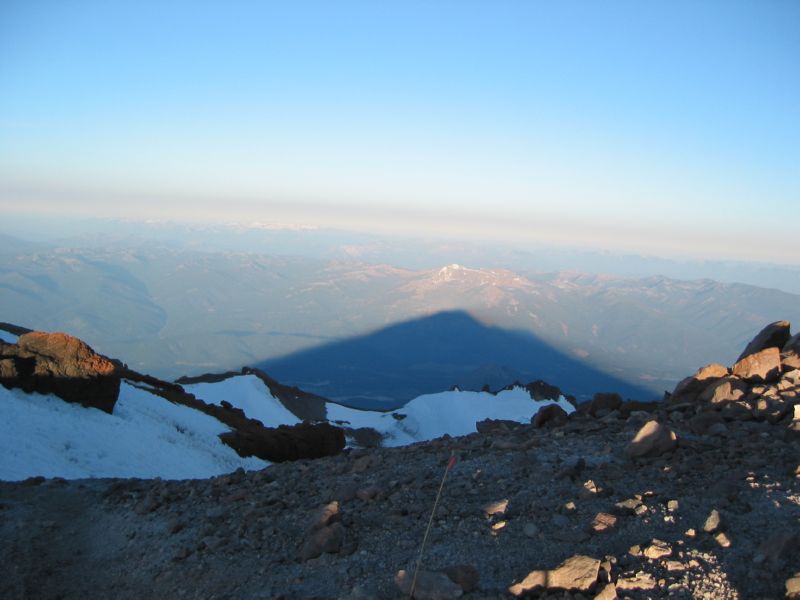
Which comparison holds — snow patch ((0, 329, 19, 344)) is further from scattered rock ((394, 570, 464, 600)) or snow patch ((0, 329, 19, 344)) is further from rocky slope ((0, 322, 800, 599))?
scattered rock ((394, 570, 464, 600))

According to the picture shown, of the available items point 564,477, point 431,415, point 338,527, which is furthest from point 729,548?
point 431,415

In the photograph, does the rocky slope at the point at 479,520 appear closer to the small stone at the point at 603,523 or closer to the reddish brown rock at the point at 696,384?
the small stone at the point at 603,523

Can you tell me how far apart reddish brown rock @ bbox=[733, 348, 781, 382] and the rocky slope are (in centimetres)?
16

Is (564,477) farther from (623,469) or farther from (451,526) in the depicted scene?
(451,526)

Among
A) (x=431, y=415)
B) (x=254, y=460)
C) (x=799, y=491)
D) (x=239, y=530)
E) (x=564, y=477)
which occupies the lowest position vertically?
(x=431, y=415)

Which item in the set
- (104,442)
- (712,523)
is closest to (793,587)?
(712,523)

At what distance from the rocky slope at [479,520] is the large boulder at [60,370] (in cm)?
1295

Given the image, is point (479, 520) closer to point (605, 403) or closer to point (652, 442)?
point (652, 442)

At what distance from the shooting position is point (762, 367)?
15180 mm

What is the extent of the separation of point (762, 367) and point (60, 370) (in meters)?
28.1

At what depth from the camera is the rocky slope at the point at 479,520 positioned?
6910mm

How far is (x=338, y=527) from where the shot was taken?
8844 mm

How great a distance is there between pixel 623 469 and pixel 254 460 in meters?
27.7

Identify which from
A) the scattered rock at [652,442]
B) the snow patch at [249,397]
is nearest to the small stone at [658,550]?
the scattered rock at [652,442]
